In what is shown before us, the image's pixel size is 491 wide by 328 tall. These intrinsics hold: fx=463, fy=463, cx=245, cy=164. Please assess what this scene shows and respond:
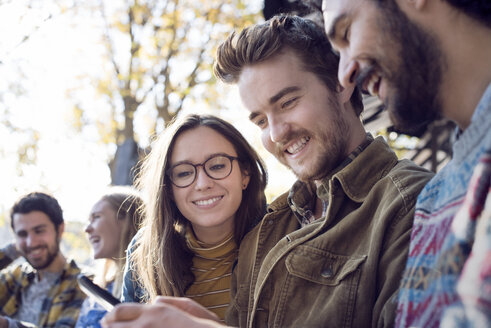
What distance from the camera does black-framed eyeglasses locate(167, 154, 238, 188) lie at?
265cm

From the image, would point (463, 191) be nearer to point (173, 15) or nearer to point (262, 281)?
point (262, 281)

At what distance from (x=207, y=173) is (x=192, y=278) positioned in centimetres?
59

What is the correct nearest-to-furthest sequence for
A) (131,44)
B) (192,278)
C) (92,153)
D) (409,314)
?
(409,314), (192,278), (131,44), (92,153)

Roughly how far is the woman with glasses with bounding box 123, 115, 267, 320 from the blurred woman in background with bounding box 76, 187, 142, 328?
58.4 inches

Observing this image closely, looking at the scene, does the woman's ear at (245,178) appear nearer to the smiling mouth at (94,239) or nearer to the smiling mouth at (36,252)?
the smiling mouth at (94,239)

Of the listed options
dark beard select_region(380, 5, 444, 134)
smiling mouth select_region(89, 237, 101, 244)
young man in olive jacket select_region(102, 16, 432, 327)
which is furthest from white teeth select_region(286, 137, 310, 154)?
smiling mouth select_region(89, 237, 101, 244)

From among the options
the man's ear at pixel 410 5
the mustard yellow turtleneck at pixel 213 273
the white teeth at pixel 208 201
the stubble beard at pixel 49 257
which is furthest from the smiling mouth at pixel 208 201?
the stubble beard at pixel 49 257

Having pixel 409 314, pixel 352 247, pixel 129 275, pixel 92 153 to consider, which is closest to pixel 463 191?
pixel 409 314

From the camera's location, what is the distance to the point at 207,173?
2.62 meters

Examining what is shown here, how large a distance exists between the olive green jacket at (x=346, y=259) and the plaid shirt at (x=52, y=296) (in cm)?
303

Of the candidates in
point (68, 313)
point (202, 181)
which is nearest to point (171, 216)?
point (202, 181)

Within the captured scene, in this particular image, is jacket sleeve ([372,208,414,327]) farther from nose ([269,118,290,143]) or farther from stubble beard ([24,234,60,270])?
stubble beard ([24,234,60,270])

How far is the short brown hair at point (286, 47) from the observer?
2400 millimetres

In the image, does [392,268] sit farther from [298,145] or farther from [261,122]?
[261,122]
